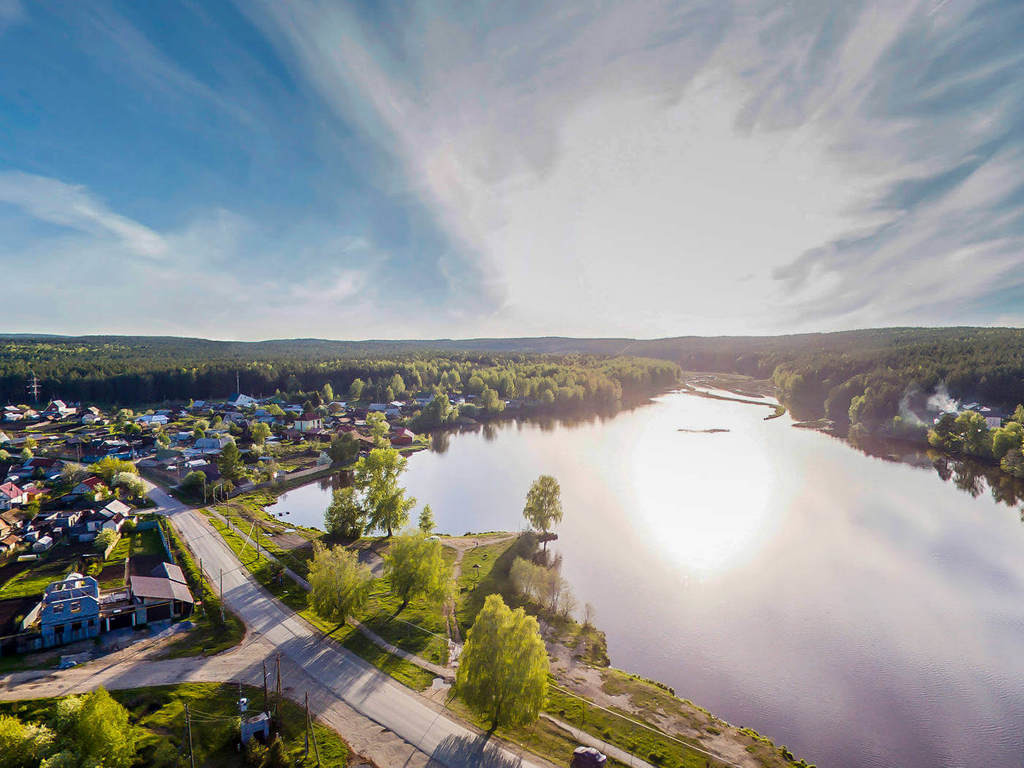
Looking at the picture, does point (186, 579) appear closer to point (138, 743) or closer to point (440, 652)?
point (138, 743)

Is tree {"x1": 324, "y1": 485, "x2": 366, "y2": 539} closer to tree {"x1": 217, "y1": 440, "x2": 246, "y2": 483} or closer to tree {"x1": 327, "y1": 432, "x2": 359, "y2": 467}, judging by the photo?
tree {"x1": 217, "y1": 440, "x2": 246, "y2": 483}

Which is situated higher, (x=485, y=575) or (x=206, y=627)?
(x=206, y=627)

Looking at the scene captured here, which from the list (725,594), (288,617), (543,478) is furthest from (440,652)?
(725,594)

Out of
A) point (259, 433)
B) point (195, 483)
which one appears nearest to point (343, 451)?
point (259, 433)

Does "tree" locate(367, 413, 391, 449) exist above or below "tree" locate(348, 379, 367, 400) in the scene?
below

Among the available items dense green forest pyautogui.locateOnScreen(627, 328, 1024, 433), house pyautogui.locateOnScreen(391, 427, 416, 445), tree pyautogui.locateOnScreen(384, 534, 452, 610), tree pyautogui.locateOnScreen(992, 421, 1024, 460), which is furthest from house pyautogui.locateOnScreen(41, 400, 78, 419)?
tree pyautogui.locateOnScreen(992, 421, 1024, 460)

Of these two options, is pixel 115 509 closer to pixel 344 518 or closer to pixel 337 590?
pixel 344 518

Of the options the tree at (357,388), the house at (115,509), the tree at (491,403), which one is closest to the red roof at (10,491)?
the house at (115,509)
